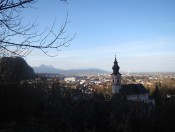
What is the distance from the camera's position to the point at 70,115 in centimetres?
2603

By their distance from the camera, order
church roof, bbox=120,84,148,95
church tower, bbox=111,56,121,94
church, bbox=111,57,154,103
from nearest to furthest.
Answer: church tower, bbox=111,56,121,94, church, bbox=111,57,154,103, church roof, bbox=120,84,148,95

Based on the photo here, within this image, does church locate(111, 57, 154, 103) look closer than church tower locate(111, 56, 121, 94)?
No

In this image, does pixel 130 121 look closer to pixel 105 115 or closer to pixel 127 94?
pixel 105 115

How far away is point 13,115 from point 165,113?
50.7 ft

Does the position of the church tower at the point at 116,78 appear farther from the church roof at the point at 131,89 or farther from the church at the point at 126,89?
the church roof at the point at 131,89

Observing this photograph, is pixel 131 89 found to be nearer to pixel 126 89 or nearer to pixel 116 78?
pixel 126 89

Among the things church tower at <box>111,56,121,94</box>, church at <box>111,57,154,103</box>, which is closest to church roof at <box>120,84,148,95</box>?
church at <box>111,57,154,103</box>

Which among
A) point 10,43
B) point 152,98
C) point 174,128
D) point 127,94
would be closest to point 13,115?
point 174,128

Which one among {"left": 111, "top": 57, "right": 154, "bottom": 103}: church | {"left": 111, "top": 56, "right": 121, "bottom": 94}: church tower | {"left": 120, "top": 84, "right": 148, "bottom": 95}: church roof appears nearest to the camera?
{"left": 111, "top": 56, "right": 121, "bottom": 94}: church tower

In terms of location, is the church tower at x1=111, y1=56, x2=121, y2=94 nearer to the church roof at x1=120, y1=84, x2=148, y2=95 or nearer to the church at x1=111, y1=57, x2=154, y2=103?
the church at x1=111, y1=57, x2=154, y2=103

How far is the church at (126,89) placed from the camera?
53438 mm

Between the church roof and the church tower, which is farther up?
the church tower

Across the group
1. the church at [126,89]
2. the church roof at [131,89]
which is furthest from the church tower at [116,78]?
the church roof at [131,89]

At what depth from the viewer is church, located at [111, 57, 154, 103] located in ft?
175
